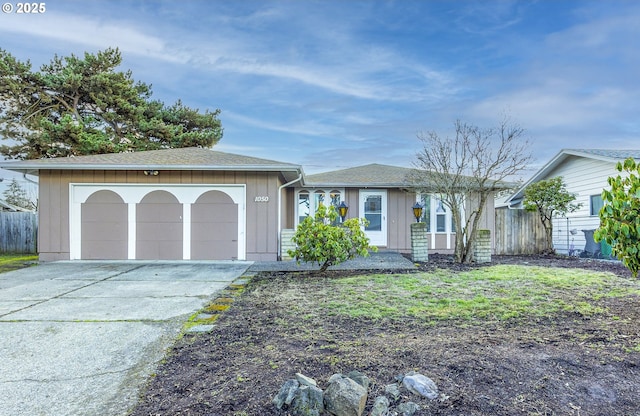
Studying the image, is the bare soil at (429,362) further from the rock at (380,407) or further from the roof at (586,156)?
the roof at (586,156)

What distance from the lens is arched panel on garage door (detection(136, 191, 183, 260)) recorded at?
31.4 ft

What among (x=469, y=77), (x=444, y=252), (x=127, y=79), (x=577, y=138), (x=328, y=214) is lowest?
(x=444, y=252)

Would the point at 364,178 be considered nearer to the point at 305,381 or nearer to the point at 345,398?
the point at 305,381

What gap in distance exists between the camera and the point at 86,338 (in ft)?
11.5

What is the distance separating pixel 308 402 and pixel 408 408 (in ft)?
1.88

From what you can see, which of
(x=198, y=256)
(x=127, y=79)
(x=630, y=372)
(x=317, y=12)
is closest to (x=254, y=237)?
(x=198, y=256)

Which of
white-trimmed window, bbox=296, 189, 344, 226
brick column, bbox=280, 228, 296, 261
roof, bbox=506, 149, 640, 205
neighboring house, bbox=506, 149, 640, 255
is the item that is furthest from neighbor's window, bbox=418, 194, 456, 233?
brick column, bbox=280, 228, 296, 261

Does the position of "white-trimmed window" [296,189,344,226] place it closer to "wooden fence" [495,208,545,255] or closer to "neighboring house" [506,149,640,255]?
"wooden fence" [495,208,545,255]

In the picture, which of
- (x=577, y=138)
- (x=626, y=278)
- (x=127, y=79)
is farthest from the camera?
(x=127, y=79)

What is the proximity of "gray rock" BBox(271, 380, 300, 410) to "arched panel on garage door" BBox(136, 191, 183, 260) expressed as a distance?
26.8 feet

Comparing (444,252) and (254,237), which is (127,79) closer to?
(254,237)

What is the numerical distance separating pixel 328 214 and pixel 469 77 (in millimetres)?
8166

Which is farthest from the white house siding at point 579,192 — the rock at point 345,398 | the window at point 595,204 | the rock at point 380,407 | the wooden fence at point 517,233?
the rock at point 345,398

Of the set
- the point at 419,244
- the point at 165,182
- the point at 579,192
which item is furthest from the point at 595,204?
the point at 165,182
